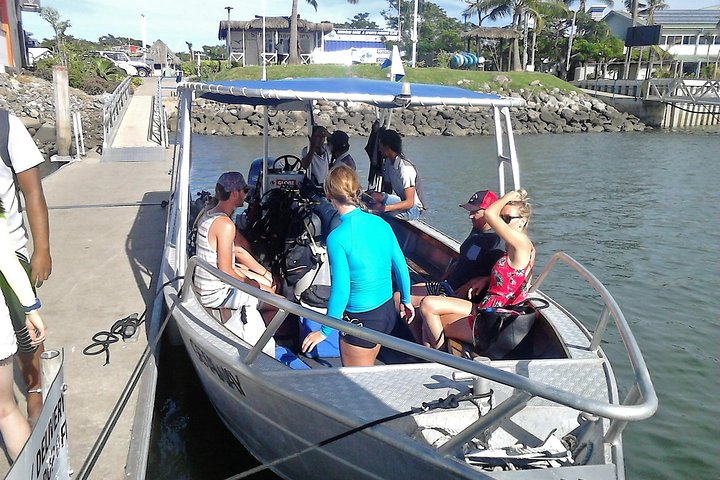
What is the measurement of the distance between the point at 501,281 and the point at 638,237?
29.2 ft

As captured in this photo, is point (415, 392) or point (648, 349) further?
point (648, 349)

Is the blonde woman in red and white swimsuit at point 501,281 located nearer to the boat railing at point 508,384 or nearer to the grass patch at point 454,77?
the boat railing at point 508,384

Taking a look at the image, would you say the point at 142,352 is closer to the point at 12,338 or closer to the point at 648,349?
the point at 12,338

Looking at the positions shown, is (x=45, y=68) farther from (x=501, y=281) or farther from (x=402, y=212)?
(x=501, y=281)

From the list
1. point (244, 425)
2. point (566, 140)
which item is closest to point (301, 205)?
point (244, 425)

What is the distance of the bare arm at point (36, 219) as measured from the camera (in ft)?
9.77

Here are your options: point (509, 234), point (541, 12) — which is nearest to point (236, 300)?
point (509, 234)

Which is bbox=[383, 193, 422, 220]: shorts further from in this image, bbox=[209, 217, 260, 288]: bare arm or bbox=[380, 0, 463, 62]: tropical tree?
bbox=[380, 0, 463, 62]: tropical tree

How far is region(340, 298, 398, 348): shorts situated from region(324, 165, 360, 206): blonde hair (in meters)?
0.67

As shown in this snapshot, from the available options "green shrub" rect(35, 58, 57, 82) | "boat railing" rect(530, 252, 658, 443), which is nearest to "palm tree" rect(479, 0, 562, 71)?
"green shrub" rect(35, 58, 57, 82)

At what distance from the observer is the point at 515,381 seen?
7.70ft

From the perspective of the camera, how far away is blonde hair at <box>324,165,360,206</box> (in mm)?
3248

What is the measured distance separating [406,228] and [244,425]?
345 centimetres

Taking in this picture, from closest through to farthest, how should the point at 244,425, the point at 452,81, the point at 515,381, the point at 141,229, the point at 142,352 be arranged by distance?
the point at 515,381 < the point at 244,425 < the point at 142,352 < the point at 141,229 < the point at 452,81
